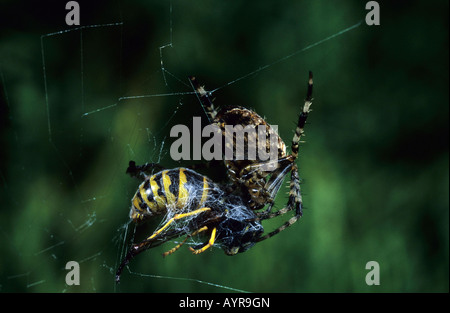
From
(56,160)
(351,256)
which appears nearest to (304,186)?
(351,256)

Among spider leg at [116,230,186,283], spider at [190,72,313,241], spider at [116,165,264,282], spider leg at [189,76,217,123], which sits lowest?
spider leg at [116,230,186,283]

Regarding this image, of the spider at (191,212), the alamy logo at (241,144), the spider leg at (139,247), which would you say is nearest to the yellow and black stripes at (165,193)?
the spider at (191,212)

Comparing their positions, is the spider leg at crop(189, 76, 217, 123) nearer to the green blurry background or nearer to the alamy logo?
the alamy logo

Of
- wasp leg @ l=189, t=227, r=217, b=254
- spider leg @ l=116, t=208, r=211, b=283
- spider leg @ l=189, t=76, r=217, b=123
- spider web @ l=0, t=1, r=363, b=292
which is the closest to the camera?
spider leg @ l=116, t=208, r=211, b=283

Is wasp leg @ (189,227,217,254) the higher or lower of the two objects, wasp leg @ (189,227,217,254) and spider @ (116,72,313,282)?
the lower

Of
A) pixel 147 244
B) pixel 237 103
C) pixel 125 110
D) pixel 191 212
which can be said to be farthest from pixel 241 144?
pixel 125 110

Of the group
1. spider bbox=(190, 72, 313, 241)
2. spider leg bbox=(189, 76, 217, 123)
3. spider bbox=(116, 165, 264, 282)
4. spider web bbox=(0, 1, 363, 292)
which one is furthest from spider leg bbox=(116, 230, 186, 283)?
spider web bbox=(0, 1, 363, 292)

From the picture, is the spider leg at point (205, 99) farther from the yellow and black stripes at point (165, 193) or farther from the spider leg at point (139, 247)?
the spider leg at point (139, 247)

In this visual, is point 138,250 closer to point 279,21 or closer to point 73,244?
point 73,244
